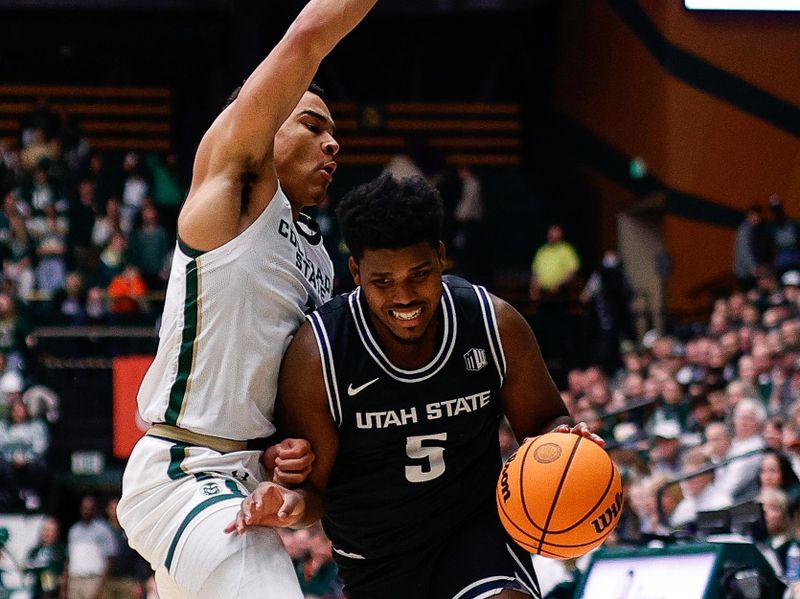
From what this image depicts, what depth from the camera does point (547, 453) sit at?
4.36 m

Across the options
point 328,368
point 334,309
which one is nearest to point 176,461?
point 328,368

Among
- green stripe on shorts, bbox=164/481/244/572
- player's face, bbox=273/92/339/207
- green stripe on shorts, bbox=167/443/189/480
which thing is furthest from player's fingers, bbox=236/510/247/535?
player's face, bbox=273/92/339/207

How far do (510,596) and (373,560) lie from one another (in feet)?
1.88

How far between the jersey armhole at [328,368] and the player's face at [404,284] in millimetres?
187

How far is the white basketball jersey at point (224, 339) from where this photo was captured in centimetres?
428

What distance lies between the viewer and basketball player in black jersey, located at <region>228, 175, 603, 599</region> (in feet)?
14.3

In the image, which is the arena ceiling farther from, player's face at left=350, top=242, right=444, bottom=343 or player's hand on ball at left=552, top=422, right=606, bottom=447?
player's hand on ball at left=552, top=422, right=606, bottom=447

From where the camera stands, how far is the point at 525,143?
80.6ft

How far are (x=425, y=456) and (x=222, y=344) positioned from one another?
0.78 m

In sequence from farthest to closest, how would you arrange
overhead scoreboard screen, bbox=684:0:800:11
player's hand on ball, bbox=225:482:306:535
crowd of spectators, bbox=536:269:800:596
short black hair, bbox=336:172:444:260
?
overhead scoreboard screen, bbox=684:0:800:11 < crowd of spectators, bbox=536:269:800:596 < short black hair, bbox=336:172:444:260 < player's hand on ball, bbox=225:482:306:535

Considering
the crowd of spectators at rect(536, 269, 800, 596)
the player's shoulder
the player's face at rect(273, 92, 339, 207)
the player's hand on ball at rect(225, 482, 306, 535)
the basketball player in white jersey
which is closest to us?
the player's hand on ball at rect(225, 482, 306, 535)

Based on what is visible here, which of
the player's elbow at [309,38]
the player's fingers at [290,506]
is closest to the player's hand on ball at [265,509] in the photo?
the player's fingers at [290,506]

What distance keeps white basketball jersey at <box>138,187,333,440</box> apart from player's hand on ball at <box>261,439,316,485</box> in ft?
0.27

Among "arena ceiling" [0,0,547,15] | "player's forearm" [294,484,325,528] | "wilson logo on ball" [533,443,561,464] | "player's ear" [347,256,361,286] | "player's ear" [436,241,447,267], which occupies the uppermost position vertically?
"arena ceiling" [0,0,547,15]
